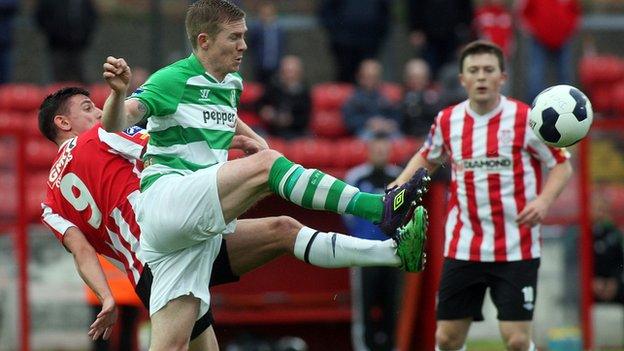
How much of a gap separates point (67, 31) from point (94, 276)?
763cm

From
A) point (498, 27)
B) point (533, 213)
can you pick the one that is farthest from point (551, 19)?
point (533, 213)

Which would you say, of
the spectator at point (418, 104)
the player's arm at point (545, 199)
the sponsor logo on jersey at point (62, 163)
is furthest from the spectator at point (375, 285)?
the sponsor logo on jersey at point (62, 163)

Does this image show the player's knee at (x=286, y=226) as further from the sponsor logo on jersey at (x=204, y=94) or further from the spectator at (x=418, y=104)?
the spectator at (x=418, y=104)

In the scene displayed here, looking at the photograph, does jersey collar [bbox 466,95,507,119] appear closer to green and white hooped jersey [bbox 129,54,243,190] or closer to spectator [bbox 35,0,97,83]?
green and white hooped jersey [bbox 129,54,243,190]

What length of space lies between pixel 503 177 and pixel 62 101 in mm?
2960

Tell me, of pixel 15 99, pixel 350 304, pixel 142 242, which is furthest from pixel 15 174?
pixel 142 242

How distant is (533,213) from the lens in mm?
8633

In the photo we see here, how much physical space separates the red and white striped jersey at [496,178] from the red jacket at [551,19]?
626 centimetres

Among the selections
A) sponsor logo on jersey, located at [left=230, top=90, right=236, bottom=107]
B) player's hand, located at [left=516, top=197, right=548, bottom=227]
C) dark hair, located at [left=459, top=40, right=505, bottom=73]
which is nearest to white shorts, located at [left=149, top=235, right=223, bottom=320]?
sponsor logo on jersey, located at [left=230, top=90, right=236, bottom=107]

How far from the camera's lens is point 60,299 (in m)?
13.0

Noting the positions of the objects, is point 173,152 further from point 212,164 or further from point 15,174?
point 15,174

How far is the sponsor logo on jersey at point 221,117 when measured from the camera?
24.2 feet

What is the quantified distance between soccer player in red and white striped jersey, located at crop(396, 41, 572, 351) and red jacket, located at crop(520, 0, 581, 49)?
247 inches

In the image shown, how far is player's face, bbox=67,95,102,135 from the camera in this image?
813 centimetres
